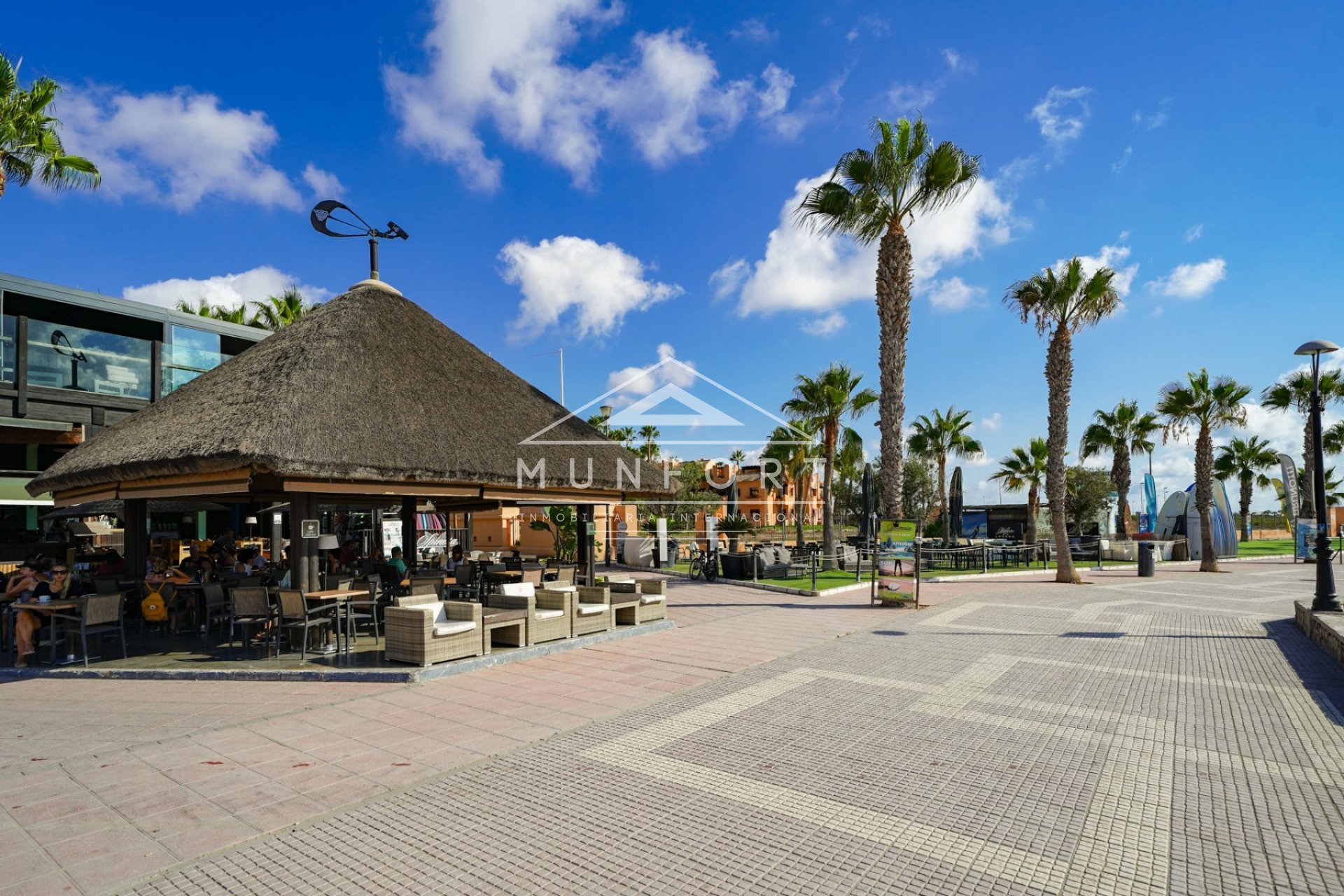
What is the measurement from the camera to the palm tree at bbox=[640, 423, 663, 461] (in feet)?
144

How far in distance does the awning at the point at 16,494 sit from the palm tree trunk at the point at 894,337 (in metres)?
22.0

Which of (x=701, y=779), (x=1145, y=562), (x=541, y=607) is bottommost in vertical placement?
(x=1145, y=562)

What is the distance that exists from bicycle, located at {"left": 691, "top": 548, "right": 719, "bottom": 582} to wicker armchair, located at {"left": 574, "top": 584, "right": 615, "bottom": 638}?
31.1 ft

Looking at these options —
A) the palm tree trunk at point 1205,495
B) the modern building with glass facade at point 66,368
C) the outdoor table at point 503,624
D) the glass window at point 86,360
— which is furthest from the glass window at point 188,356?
the palm tree trunk at point 1205,495

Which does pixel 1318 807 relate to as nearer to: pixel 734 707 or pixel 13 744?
pixel 734 707

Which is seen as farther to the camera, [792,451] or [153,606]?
[792,451]

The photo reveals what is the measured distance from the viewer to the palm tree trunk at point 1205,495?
24531mm

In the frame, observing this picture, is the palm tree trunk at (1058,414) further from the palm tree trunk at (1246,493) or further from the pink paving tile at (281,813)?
the palm tree trunk at (1246,493)

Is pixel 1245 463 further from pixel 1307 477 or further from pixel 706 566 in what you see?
pixel 706 566

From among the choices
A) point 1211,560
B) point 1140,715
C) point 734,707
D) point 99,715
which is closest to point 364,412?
point 99,715

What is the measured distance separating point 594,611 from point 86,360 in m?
18.8

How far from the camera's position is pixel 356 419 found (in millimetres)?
9945

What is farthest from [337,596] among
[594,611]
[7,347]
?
[7,347]

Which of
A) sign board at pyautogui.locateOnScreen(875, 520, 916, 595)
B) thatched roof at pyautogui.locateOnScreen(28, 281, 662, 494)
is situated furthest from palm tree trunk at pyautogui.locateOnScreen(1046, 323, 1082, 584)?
thatched roof at pyautogui.locateOnScreen(28, 281, 662, 494)
